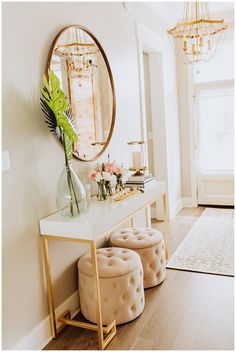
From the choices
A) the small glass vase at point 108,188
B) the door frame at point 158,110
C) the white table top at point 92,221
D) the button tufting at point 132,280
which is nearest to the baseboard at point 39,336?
the button tufting at point 132,280

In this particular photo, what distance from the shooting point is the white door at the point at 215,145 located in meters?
5.11

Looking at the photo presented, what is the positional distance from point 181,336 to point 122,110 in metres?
2.04

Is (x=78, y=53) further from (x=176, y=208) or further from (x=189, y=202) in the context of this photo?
(x=189, y=202)

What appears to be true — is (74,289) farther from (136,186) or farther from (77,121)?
(77,121)

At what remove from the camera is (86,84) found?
2.73 meters

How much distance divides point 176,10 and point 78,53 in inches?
108

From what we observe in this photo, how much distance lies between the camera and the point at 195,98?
5.25 metres

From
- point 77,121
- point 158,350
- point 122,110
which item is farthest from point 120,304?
point 122,110

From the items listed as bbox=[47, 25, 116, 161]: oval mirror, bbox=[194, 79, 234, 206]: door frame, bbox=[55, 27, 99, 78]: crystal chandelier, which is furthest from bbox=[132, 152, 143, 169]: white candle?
bbox=[194, 79, 234, 206]: door frame

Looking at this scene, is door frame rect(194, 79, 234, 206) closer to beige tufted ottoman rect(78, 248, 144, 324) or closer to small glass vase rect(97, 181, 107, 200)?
small glass vase rect(97, 181, 107, 200)

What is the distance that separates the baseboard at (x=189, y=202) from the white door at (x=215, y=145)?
10 cm

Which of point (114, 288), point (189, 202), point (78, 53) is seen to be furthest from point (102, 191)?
point (189, 202)

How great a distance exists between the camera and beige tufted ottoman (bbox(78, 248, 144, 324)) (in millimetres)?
2289

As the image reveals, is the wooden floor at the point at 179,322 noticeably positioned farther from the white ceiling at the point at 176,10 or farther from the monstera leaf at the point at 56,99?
the white ceiling at the point at 176,10
